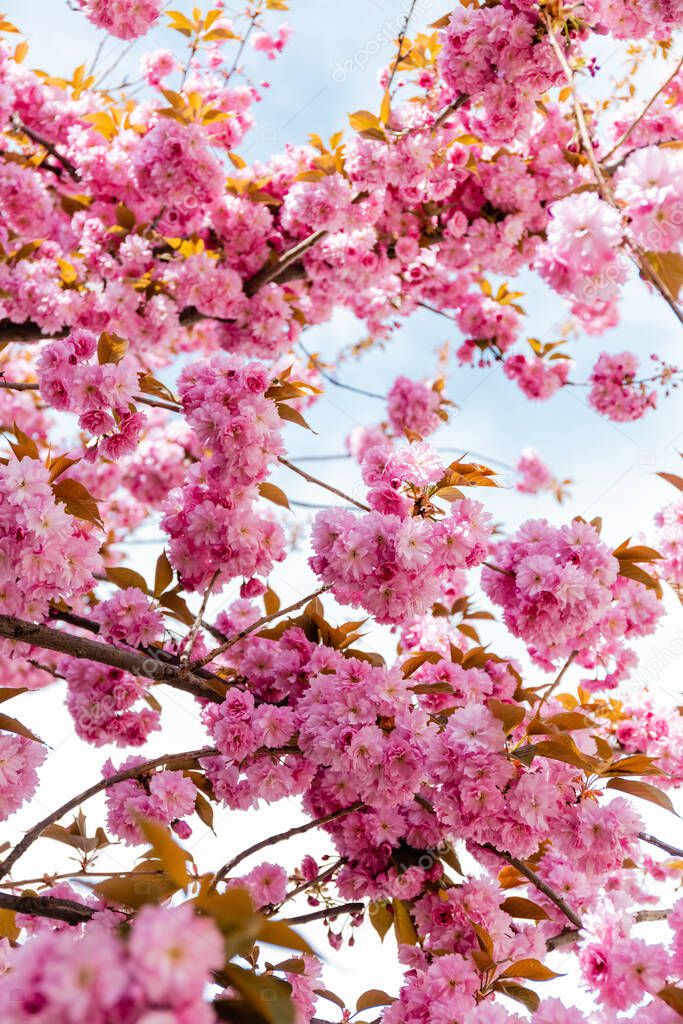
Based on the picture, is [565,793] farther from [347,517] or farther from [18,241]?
[18,241]

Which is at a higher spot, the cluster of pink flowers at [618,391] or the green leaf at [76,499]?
the cluster of pink flowers at [618,391]

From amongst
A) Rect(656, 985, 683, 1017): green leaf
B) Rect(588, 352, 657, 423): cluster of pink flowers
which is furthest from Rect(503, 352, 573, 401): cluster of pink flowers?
Rect(656, 985, 683, 1017): green leaf

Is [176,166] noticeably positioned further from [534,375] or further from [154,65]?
[534,375]

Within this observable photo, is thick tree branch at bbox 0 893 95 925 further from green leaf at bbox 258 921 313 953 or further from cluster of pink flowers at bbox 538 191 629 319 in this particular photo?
cluster of pink flowers at bbox 538 191 629 319

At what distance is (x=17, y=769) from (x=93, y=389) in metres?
1.10

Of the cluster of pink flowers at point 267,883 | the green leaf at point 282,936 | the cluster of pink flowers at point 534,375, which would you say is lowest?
the green leaf at point 282,936

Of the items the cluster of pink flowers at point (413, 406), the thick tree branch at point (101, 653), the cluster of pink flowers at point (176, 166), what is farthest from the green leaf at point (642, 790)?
the cluster of pink flowers at point (413, 406)

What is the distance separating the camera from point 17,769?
2145 millimetres

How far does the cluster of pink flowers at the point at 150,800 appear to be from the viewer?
223 cm

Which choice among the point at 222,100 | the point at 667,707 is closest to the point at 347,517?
the point at 667,707

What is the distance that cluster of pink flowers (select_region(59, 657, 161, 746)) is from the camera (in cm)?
261

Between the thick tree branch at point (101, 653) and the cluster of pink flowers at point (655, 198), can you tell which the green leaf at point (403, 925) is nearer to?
the thick tree branch at point (101, 653)

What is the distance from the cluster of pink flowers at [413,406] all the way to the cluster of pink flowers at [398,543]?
11.6ft

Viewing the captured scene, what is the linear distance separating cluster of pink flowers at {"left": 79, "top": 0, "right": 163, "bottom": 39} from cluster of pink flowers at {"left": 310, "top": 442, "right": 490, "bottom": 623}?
9.79 ft
